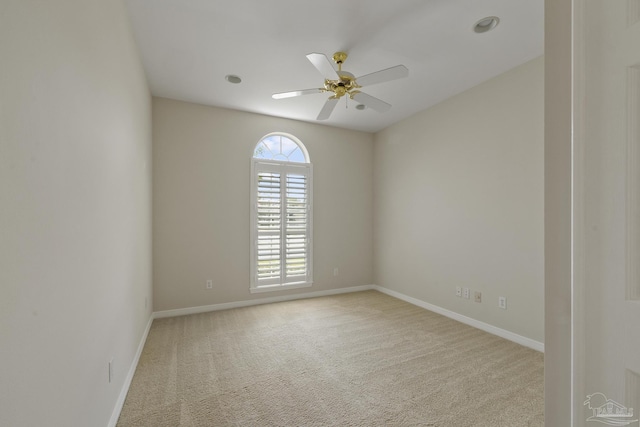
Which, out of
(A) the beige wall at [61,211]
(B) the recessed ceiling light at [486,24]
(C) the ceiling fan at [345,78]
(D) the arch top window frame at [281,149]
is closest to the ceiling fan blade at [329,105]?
(C) the ceiling fan at [345,78]

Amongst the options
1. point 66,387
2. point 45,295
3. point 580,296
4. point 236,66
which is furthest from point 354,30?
point 66,387

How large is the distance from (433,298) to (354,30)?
11.0 feet

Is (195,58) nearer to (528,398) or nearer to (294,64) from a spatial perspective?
(294,64)

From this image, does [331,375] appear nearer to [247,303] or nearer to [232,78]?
[247,303]

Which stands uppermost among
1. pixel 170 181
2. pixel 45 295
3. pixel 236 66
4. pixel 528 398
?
pixel 236 66

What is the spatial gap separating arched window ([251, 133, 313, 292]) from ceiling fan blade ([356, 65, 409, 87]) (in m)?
2.16

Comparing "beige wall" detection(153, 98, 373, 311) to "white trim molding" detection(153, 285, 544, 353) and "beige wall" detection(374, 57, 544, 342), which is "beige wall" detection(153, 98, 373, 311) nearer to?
"white trim molding" detection(153, 285, 544, 353)

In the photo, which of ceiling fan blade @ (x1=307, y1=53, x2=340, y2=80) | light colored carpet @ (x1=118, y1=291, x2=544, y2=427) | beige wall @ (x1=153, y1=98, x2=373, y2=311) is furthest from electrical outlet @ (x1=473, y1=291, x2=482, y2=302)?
ceiling fan blade @ (x1=307, y1=53, x2=340, y2=80)

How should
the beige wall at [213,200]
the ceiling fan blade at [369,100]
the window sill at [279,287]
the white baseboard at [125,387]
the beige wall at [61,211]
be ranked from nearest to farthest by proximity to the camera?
the beige wall at [61,211] < the white baseboard at [125,387] < the ceiling fan blade at [369,100] < the beige wall at [213,200] < the window sill at [279,287]

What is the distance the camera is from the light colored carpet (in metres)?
1.75

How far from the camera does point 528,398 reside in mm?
1916

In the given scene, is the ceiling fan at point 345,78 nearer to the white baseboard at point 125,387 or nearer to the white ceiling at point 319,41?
the white ceiling at point 319,41

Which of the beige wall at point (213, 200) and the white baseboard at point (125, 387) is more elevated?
the beige wall at point (213, 200)

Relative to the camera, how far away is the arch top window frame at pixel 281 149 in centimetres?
417
